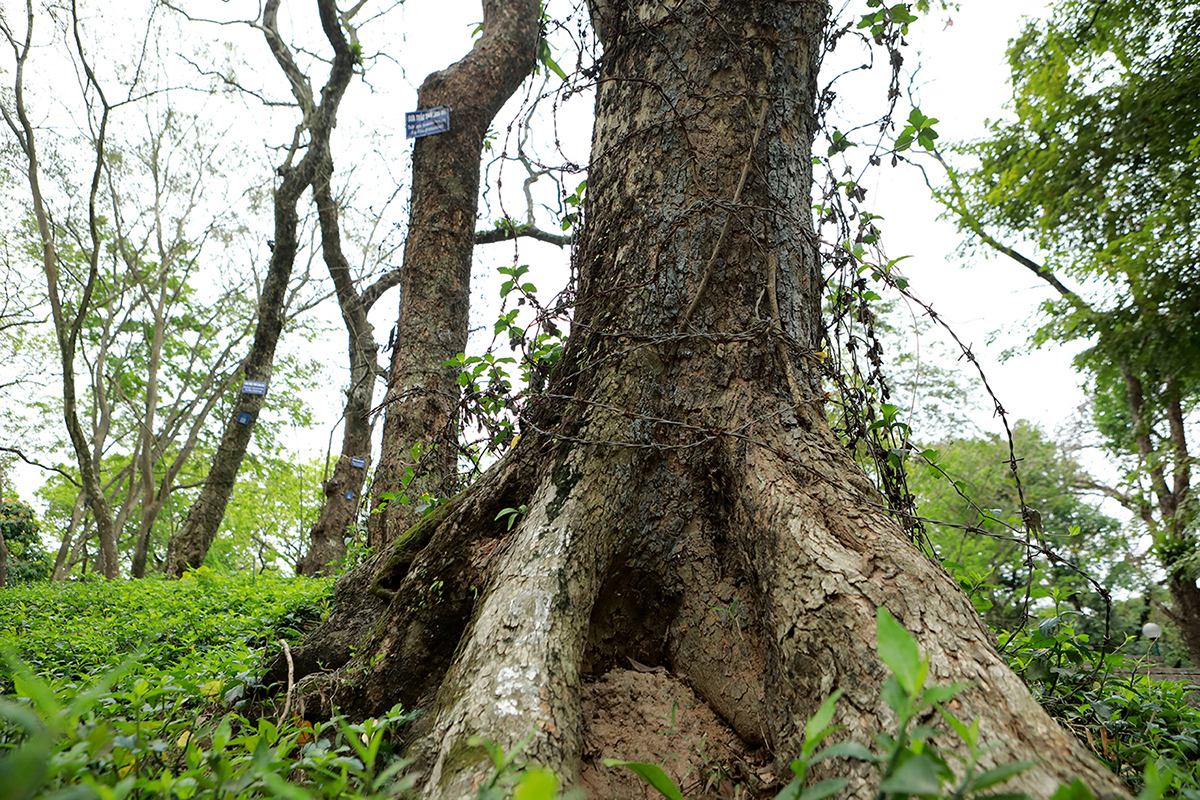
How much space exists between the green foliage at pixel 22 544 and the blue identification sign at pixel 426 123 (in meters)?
16.1

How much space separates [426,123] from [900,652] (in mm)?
4637

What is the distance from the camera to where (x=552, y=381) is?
7.14 feet

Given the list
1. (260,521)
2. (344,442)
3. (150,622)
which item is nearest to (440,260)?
(150,622)

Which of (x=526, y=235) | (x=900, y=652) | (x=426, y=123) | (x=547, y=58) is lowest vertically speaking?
(x=900, y=652)

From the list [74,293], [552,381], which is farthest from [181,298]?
[552,381]

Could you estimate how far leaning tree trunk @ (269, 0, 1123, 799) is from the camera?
1.24m

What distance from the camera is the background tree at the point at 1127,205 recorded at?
731 cm

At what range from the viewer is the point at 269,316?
7.11m

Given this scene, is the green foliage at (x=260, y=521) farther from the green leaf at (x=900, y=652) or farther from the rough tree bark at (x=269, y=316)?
the green leaf at (x=900, y=652)

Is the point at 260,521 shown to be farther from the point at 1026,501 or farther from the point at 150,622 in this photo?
the point at 1026,501

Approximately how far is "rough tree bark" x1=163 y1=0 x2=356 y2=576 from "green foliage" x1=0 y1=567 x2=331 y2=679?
1334 millimetres

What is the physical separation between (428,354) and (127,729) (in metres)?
3.06

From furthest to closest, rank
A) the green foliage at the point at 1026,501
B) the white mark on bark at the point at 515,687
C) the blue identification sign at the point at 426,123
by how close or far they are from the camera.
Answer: the green foliage at the point at 1026,501, the blue identification sign at the point at 426,123, the white mark on bark at the point at 515,687

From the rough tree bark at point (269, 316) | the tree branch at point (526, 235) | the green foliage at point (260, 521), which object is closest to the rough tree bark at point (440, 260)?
the tree branch at point (526, 235)
